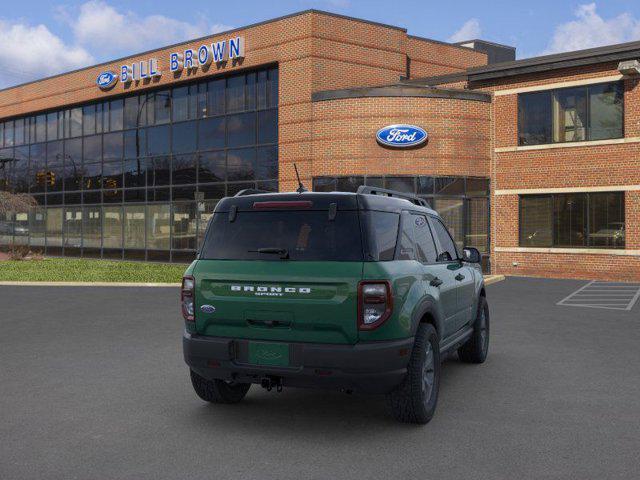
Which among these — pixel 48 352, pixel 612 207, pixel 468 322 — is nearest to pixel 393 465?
pixel 468 322

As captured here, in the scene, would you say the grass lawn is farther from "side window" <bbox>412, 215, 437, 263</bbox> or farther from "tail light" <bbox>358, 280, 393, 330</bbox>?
"tail light" <bbox>358, 280, 393, 330</bbox>

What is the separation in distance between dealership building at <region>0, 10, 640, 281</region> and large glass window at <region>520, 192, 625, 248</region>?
0.04 metres

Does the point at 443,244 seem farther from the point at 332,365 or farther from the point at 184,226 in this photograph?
the point at 184,226

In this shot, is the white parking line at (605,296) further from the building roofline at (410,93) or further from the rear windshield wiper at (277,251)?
the rear windshield wiper at (277,251)

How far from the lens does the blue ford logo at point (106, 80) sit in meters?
31.4

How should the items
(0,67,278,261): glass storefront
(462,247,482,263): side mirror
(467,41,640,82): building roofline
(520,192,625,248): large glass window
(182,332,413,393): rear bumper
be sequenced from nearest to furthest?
1. (182,332,413,393): rear bumper
2. (462,247,482,263): side mirror
3. (467,41,640,82): building roofline
4. (520,192,625,248): large glass window
5. (0,67,278,261): glass storefront

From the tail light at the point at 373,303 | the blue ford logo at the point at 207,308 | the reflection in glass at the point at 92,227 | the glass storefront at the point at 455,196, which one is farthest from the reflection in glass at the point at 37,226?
the tail light at the point at 373,303

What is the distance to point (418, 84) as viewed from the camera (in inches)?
1013

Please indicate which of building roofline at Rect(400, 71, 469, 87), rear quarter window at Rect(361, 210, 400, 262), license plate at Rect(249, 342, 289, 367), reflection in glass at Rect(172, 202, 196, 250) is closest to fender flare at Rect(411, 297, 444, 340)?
rear quarter window at Rect(361, 210, 400, 262)

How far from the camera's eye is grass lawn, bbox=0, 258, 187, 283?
21062mm

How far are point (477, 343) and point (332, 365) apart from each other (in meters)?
3.57

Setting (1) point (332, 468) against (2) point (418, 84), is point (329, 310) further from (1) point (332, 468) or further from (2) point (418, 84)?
(2) point (418, 84)

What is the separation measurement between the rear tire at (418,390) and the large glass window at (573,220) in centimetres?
1768

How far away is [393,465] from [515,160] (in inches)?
793
